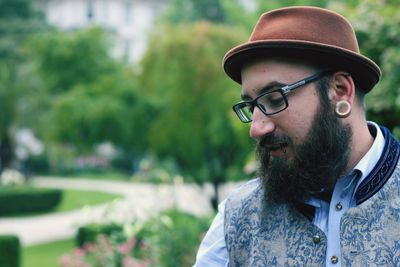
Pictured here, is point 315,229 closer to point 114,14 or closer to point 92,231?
point 92,231

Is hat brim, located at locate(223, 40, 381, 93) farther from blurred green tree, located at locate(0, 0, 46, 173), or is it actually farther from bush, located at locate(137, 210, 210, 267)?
blurred green tree, located at locate(0, 0, 46, 173)

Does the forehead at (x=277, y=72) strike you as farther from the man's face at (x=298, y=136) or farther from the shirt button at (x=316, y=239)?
the shirt button at (x=316, y=239)

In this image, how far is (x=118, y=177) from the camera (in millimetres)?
31062

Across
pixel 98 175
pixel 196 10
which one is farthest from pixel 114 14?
pixel 98 175

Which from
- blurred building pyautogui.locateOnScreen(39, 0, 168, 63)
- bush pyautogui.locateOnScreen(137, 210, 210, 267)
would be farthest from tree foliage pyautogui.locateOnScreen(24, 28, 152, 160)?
blurred building pyautogui.locateOnScreen(39, 0, 168, 63)

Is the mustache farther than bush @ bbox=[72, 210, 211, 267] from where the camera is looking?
No

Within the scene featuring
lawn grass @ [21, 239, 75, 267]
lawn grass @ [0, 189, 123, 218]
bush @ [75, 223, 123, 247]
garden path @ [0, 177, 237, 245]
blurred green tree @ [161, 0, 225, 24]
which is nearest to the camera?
garden path @ [0, 177, 237, 245]

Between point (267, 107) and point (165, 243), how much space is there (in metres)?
4.03

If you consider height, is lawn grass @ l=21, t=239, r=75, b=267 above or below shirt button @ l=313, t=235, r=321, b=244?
below

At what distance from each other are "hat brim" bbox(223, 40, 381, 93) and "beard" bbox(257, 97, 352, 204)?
108 mm

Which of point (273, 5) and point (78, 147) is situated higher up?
point (273, 5)

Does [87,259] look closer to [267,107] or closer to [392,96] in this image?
[392,96]

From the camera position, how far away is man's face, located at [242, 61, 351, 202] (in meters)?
1.53

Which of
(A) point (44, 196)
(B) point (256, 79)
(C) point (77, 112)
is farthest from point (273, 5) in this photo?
(A) point (44, 196)
